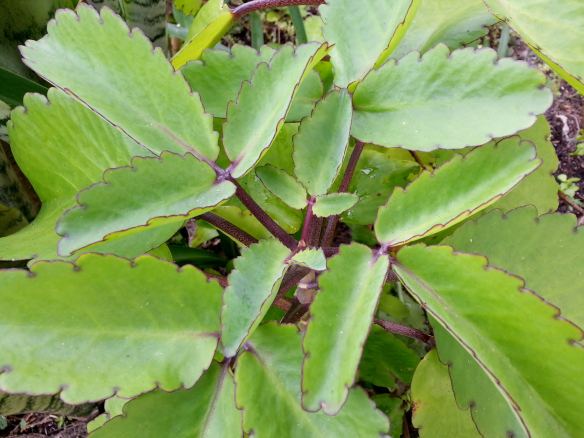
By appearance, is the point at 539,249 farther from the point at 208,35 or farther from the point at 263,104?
the point at 208,35

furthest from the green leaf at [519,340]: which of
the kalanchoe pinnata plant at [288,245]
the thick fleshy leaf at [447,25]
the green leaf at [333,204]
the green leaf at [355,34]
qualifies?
the thick fleshy leaf at [447,25]

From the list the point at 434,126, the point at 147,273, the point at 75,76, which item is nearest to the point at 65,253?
the point at 147,273

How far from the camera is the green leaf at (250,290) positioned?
1.38 ft

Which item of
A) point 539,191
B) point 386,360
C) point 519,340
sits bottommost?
point 386,360

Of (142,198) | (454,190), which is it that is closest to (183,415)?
(142,198)

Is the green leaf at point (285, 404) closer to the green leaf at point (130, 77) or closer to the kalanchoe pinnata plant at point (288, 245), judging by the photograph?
the kalanchoe pinnata plant at point (288, 245)

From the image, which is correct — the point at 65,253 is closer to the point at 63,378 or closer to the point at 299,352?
the point at 63,378

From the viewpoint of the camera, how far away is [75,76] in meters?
0.50

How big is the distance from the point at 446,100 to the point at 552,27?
152 millimetres

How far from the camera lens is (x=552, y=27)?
0.57 m

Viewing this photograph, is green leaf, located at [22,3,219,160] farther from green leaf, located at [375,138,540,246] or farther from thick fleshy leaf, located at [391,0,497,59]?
thick fleshy leaf, located at [391,0,497,59]

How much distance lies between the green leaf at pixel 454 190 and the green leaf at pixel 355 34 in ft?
0.44

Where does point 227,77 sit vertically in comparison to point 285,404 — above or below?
→ above

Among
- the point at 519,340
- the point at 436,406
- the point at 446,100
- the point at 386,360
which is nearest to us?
the point at 519,340
